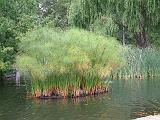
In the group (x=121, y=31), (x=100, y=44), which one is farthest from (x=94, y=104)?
(x=121, y=31)

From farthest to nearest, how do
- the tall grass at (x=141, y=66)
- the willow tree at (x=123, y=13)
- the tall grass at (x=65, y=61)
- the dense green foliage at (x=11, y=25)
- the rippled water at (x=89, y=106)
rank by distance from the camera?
the willow tree at (x=123, y=13)
the tall grass at (x=141, y=66)
the dense green foliage at (x=11, y=25)
the tall grass at (x=65, y=61)
the rippled water at (x=89, y=106)

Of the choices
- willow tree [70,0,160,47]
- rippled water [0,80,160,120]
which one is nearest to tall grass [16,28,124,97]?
rippled water [0,80,160,120]

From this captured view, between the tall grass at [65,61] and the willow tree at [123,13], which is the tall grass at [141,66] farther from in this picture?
the tall grass at [65,61]

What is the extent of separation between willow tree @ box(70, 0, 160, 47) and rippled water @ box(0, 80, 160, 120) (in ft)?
32.1

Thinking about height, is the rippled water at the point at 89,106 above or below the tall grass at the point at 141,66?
below

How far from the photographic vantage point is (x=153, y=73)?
3369cm

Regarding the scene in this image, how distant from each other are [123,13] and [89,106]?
1605cm

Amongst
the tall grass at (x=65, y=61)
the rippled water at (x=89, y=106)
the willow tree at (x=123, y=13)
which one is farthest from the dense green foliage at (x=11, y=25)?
the willow tree at (x=123, y=13)

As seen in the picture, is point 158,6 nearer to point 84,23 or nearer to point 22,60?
point 84,23

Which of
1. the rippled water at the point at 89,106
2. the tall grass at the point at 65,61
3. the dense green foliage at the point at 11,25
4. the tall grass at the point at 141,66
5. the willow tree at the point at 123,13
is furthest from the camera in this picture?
the willow tree at the point at 123,13

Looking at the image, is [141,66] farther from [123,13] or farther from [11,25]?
[11,25]

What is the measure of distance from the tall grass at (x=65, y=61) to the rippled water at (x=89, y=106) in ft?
3.43

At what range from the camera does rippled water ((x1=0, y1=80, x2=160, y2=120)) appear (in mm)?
18484

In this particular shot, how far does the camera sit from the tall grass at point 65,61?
76.5ft
